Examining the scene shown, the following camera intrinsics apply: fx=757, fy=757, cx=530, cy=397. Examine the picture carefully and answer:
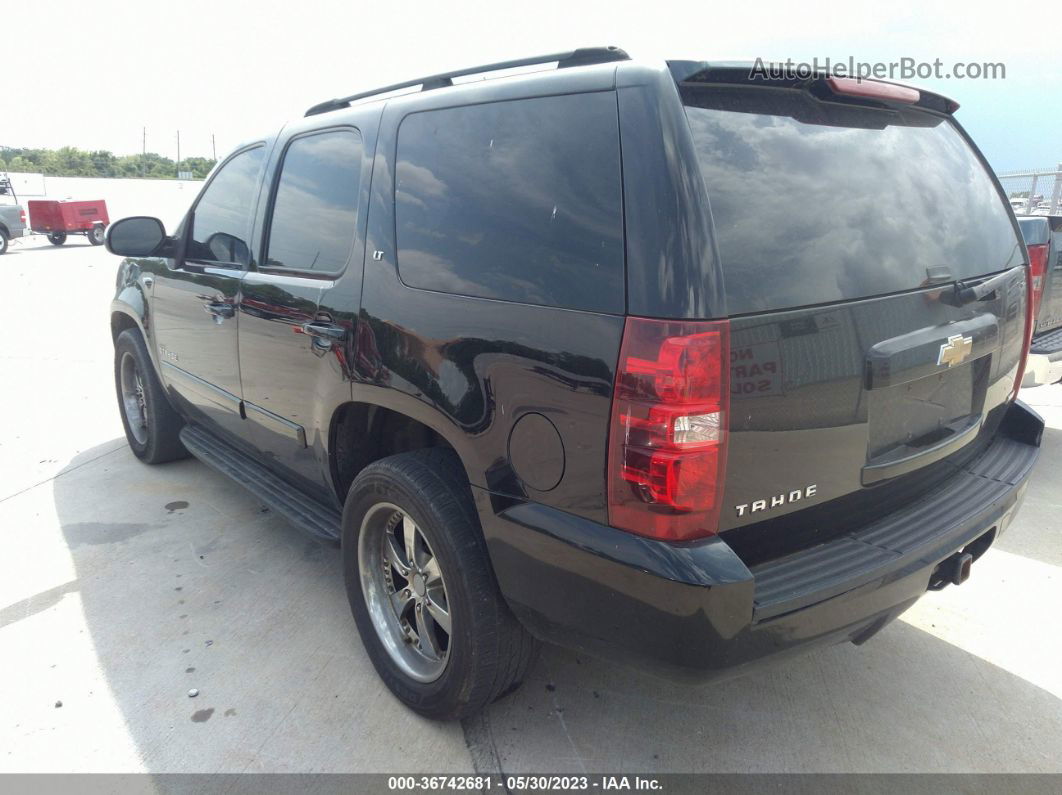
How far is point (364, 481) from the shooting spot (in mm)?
2553

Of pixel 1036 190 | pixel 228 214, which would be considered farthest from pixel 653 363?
pixel 1036 190

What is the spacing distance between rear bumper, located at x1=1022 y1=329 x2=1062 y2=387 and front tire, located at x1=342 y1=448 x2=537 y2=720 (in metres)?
3.79

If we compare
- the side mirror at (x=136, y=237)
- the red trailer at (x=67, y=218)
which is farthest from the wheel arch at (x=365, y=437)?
the red trailer at (x=67, y=218)

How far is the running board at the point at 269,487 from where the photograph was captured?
9.95ft

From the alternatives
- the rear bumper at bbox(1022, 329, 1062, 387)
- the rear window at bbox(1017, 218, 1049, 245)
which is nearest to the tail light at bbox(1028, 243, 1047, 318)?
the rear window at bbox(1017, 218, 1049, 245)

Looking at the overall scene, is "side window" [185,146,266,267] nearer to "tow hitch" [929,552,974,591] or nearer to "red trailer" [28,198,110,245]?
"tow hitch" [929,552,974,591]

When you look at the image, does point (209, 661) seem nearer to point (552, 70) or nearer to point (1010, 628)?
point (552, 70)

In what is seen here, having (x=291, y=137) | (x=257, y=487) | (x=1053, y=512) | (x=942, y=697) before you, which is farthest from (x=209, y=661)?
(x=1053, y=512)

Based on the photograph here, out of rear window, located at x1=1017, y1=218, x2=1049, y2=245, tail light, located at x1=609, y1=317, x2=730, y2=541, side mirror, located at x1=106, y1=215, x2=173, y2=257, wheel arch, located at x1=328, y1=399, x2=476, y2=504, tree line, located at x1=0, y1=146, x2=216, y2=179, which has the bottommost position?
wheel arch, located at x1=328, y1=399, x2=476, y2=504

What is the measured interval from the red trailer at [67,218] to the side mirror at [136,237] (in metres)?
21.4

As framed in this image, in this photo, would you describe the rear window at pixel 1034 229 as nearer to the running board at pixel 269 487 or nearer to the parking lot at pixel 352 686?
the parking lot at pixel 352 686

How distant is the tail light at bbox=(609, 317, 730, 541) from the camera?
1709 mm

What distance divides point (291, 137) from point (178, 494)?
2.32 metres

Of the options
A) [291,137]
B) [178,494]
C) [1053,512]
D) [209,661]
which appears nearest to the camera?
[209,661]
